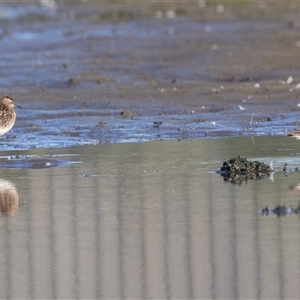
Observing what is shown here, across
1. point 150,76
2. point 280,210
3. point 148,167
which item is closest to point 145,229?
point 280,210

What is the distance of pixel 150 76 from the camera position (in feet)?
61.9

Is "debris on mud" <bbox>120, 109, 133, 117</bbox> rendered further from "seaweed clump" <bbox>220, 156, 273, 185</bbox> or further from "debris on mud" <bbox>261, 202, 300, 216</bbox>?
"debris on mud" <bbox>261, 202, 300, 216</bbox>

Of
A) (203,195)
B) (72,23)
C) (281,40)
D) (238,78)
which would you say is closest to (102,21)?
(72,23)

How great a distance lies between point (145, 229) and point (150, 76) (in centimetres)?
1070

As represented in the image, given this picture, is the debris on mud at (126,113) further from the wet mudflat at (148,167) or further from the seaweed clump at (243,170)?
the seaweed clump at (243,170)

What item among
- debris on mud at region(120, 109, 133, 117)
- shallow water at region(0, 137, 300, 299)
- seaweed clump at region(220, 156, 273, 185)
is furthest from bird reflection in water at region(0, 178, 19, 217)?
debris on mud at region(120, 109, 133, 117)

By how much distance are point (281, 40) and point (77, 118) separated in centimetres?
946

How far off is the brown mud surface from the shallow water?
203 centimetres

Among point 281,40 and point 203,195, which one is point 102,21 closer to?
point 281,40

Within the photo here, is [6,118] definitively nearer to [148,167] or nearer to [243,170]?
[148,167]

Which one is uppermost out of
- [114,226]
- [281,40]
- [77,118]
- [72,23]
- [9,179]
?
[72,23]

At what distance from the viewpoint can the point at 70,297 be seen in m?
6.78

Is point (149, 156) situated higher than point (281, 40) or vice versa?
point (281, 40)

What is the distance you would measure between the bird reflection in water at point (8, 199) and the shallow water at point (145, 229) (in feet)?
0.04
